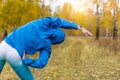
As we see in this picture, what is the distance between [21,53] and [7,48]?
228 millimetres

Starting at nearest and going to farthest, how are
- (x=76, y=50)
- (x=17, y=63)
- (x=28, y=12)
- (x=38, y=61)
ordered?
(x=38, y=61)
(x=17, y=63)
(x=76, y=50)
(x=28, y=12)

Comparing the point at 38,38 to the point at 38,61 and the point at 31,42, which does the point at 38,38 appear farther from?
the point at 38,61

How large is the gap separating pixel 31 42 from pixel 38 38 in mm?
124

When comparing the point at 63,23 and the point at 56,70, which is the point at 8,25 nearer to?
the point at 56,70

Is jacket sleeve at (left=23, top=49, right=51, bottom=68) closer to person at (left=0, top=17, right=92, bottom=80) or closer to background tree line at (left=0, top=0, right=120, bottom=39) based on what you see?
person at (left=0, top=17, right=92, bottom=80)

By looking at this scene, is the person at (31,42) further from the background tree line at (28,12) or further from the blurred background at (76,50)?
the background tree line at (28,12)

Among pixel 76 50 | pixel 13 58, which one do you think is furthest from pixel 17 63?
pixel 76 50

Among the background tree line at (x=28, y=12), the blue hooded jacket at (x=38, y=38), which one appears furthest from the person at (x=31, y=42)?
the background tree line at (x=28, y=12)

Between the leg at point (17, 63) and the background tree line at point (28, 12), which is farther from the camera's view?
the background tree line at point (28, 12)

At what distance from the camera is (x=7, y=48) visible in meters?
5.83

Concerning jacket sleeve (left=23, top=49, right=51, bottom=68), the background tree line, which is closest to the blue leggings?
jacket sleeve (left=23, top=49, right=51, bottom=68)

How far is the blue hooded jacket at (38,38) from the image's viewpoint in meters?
5.80

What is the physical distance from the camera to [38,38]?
19.2 feet

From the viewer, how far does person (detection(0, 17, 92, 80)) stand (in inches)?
229
